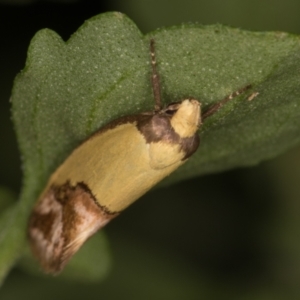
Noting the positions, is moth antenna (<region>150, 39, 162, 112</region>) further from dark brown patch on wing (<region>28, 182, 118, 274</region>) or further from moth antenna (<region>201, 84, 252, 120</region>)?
dark brown patch on wing (<region>28, 182, 118, 274</region>)

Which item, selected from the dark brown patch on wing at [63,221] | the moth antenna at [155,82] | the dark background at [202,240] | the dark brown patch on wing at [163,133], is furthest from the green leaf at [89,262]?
the moth antenna at [155,82]

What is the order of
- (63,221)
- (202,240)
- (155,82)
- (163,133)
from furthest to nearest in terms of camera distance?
(202,240)
(63,221)
(163,133)
(155,82)

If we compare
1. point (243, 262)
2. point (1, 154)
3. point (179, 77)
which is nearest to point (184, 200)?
point (243, 262)

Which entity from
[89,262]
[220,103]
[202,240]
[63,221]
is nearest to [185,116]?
[220,103]

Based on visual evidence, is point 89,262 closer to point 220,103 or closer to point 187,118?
point 187,118

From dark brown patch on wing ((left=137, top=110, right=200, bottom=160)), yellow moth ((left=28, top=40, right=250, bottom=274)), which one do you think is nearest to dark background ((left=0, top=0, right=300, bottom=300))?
yellow moth ((left=28, top=40, right=250, bottom=274))

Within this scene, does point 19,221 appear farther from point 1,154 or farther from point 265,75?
point 265,75

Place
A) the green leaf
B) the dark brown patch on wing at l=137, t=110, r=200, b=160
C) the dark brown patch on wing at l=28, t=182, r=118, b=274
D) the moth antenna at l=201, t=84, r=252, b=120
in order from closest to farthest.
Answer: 1. the moth antenna at l=201, t=84, r=252, b=120
2. the dark brown patch on wing at l=137, t=110, r=200, b=160
3. the dark brown patch on wing at l=28, t=182, r=118, b=274
4. the green leaf
